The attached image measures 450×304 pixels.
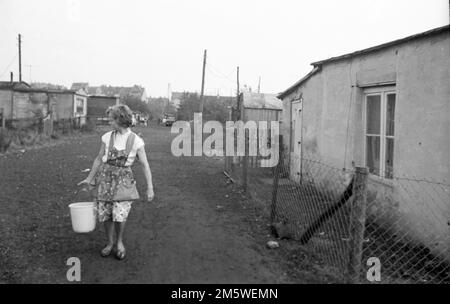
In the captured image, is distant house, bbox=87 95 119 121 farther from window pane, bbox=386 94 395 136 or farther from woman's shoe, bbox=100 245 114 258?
woman's shoe, bbox=100 245 114 258

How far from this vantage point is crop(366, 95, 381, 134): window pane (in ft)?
23.4

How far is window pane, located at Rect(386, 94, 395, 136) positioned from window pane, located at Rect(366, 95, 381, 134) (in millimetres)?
318

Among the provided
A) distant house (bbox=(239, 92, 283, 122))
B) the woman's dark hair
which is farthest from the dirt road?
distant house (bbox=(239, 92, 283, 122))

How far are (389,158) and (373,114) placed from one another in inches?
38.9

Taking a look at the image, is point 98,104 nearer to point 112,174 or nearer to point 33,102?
point 33,102

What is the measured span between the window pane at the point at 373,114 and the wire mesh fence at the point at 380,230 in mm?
871

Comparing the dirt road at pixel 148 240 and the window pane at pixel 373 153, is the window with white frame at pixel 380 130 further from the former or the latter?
the dirt road at pixel 148 240

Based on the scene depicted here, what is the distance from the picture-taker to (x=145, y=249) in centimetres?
495

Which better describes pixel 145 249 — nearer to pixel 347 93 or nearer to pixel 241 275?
pixel 241 275

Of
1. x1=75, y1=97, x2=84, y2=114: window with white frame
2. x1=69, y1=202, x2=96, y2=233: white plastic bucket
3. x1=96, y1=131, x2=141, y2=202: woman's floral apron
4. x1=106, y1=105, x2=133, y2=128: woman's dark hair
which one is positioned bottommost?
x1=69, y1=202, x2=96, y2=233: white plastic bucket

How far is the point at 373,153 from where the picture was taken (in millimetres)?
7270

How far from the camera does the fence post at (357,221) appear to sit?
11.6 feet

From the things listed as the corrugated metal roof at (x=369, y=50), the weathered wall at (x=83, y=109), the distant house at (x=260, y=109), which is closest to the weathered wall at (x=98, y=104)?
the weathered wall at (x=83, y=109)
